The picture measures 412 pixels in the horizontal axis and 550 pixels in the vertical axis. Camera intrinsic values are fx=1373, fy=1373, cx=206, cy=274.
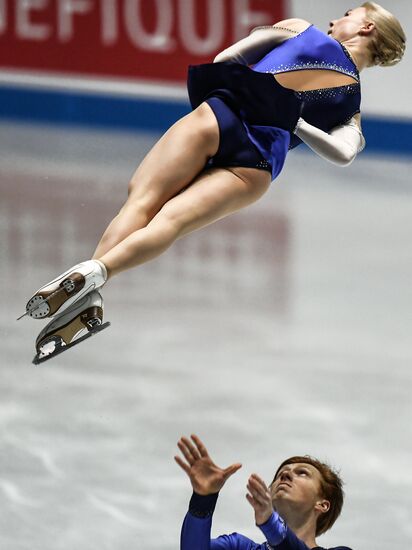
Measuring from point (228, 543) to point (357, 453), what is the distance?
182cm

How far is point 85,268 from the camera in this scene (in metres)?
4.17

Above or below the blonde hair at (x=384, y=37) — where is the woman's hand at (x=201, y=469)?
below

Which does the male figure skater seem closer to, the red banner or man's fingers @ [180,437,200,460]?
man's fingers @ [180,437,200,460]

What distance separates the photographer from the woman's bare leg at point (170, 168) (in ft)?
14.8

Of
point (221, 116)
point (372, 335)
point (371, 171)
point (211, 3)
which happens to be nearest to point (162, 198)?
point (221, 116)

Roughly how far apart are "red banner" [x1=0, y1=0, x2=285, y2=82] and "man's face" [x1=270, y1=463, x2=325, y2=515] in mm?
7403

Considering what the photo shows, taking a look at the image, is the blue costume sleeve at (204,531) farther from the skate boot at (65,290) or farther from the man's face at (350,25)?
the man's face at (350,25)

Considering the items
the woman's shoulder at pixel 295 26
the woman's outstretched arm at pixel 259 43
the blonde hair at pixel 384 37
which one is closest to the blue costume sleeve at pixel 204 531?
the woman's outstretched arm at pixel 259 43

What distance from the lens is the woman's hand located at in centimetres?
397

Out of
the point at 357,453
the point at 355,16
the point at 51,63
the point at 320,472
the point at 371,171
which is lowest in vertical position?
the point at 320,472

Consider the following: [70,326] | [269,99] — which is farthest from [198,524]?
[269,99]

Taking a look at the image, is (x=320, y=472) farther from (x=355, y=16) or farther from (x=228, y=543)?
(x=355, y=16)

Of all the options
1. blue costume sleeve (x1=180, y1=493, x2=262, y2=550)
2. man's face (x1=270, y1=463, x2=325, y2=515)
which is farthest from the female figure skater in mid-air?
man's face (x1=270, y1=463, x2=325, y2=515)

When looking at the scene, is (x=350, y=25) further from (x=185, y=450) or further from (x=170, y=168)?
(x=185, y=450)
